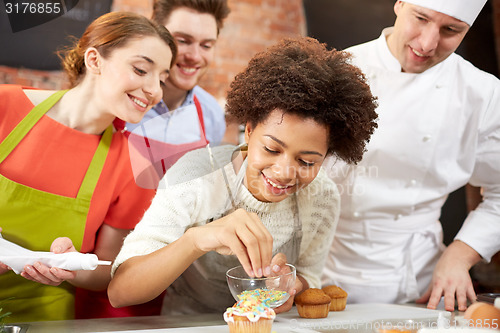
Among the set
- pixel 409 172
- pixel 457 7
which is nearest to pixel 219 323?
pixel 409 172

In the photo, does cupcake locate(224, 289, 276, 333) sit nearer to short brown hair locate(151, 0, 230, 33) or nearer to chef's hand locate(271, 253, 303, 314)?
chef's hand locate(271, 253, 303, 314)

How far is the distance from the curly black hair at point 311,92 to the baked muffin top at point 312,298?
1.30ft

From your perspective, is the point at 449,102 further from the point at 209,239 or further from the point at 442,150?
the point at 209,239

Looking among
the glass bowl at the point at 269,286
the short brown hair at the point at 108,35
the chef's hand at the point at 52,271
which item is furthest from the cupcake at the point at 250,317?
the short brown hair at the point at 108,35

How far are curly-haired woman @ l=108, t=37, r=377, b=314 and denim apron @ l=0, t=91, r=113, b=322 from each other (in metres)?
0.24

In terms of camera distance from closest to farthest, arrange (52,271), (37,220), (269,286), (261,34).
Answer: (269,286)
(52,271)
(37,220)
(261,34)

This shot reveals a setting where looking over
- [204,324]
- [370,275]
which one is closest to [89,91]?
[204,324]

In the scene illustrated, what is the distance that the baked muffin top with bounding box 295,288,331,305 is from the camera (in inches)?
56.8

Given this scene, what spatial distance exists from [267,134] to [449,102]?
0.78 m

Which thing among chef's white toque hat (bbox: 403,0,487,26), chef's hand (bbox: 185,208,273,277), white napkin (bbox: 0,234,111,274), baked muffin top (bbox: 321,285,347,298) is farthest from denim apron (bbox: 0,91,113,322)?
chef's white toque hat (bbox: 403,0,487,26)

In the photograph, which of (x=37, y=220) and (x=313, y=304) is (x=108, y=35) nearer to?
(x=37, y=220)

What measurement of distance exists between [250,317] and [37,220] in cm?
75

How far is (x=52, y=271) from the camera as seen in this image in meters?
1.40

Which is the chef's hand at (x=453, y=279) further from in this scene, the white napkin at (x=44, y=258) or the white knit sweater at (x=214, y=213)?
the white napkin at (x=44, y=258)
